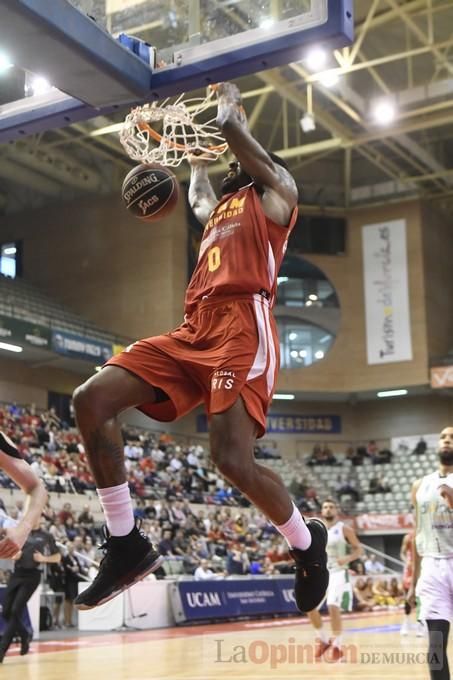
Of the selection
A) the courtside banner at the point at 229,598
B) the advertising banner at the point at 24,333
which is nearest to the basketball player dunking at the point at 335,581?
the courtside banner at the point at 229,598

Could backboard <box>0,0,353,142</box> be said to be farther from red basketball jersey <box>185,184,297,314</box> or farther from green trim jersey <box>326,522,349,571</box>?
green trim jersey <box>326,522,349,571</box>

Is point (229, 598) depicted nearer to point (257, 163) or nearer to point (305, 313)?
point (257, 163)

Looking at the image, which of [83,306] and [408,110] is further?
[83,306]

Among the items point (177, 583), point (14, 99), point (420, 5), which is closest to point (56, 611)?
point (177, 583)

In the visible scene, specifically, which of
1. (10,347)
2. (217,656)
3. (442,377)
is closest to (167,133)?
(217,656)

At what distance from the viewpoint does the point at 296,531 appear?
14.0 ft

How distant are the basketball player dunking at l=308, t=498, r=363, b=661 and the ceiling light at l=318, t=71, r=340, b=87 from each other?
12005 millimetres

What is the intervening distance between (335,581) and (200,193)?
8090mm

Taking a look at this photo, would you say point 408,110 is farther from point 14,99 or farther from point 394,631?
point 14,99

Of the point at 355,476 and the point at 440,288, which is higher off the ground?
the point at 440,288

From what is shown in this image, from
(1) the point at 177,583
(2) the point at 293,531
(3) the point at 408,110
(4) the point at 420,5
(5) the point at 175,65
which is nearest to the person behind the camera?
(2) the point at 293,531

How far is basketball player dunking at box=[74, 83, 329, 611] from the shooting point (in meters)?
3.92

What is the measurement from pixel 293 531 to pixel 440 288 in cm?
2910

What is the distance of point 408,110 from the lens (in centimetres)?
2445
